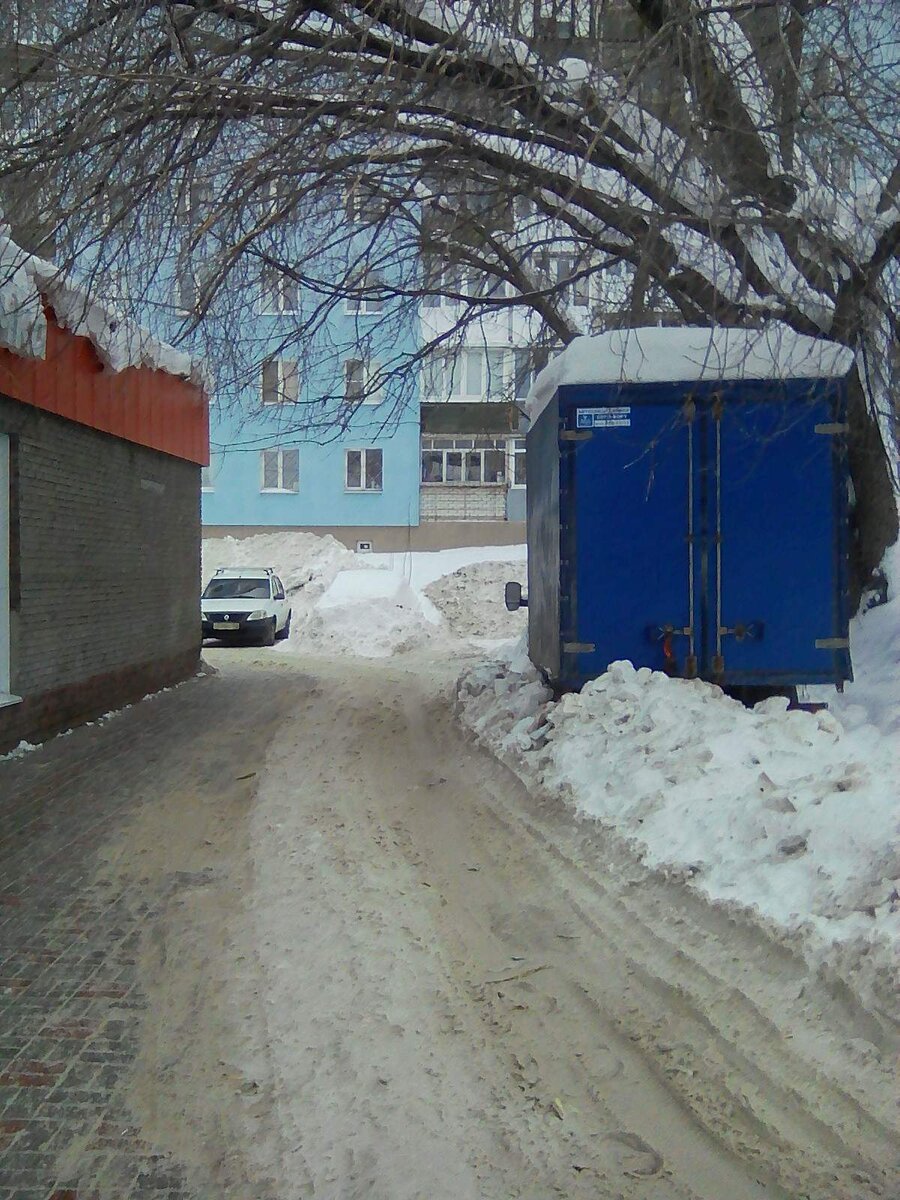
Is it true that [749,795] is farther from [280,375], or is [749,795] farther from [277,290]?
[280,375]

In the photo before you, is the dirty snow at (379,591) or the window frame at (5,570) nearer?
the window frame at (5,570)

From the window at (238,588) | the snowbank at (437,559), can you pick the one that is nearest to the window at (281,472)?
the snowbank at (437,559)

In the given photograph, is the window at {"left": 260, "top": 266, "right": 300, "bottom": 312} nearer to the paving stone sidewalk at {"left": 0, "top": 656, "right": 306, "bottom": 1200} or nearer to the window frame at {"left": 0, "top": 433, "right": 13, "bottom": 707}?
the window frame at {"left": 0, "top": 433, "right": 13, "bottom": 707}

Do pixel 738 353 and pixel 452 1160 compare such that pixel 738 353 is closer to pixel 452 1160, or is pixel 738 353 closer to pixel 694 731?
pixel 694 731

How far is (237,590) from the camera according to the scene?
79.0 ft

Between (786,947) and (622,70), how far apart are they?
5215 mm

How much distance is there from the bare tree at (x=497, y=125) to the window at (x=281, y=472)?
26412 millimetres

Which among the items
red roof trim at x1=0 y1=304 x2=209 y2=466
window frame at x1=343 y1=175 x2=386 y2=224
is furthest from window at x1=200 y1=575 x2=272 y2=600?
window frame at x1=343 y1=175 x2=386 y2=224

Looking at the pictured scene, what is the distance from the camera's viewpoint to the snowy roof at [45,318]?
25.1 feet

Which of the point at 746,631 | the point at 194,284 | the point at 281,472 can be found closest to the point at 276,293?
→ the point at 194,284

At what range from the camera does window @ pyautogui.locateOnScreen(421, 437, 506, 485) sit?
37.6 meters

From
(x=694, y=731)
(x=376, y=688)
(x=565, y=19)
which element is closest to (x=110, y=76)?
(x=565, y=19)

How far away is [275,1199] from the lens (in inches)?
121

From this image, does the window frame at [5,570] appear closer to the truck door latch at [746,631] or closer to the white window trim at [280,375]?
the white window trim at [280,375]
